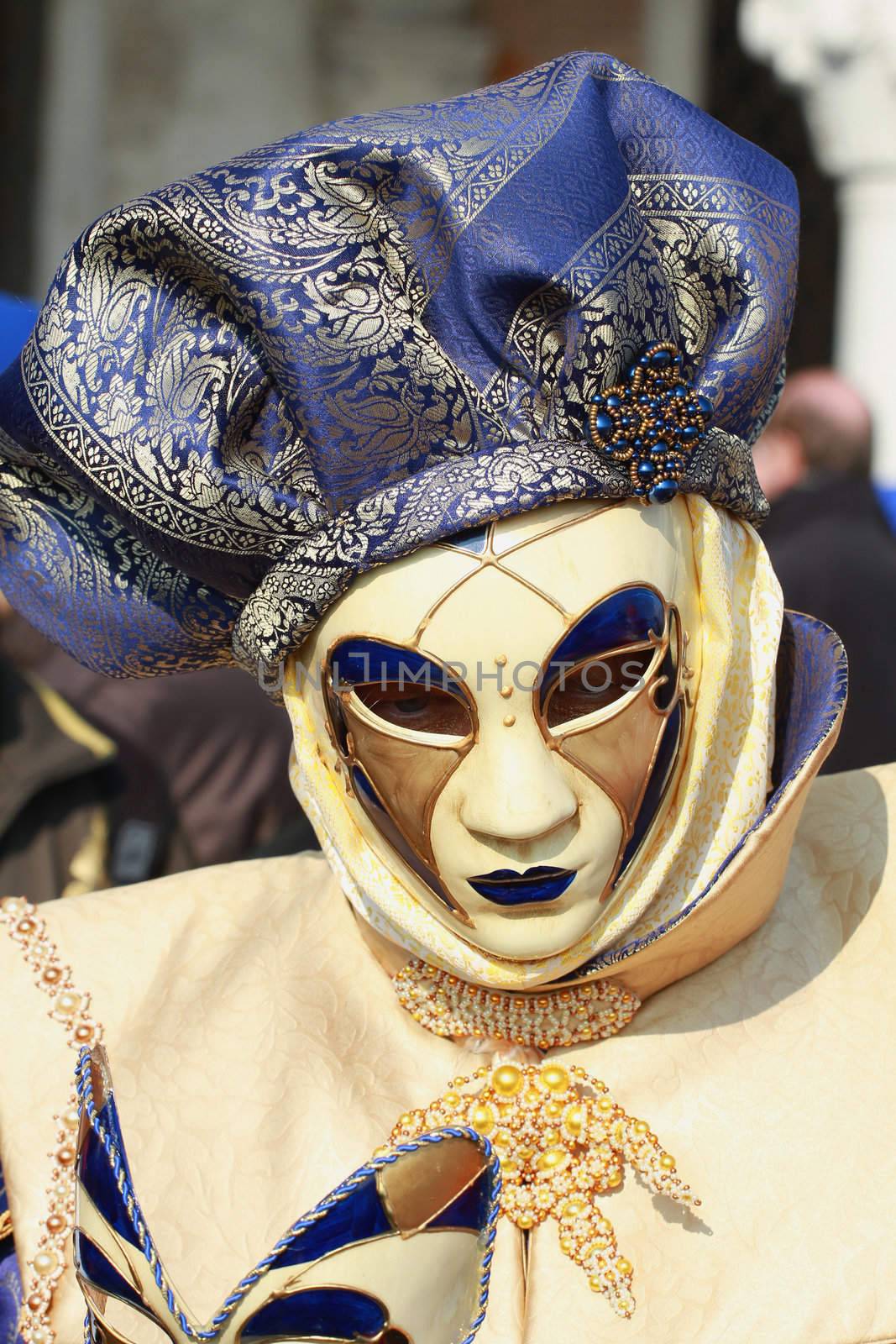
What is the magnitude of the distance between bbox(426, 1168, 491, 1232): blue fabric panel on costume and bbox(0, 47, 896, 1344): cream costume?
14 cm

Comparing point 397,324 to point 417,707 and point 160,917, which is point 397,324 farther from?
point 160,917

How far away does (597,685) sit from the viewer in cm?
154

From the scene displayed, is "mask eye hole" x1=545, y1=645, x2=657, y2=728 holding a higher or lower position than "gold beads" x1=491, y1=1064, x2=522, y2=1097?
higher

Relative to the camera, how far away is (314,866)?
203 centimetres

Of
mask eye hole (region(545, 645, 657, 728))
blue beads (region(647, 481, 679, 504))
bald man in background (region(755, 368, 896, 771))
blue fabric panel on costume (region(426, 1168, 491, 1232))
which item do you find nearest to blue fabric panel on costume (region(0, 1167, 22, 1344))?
blue fabric panel on costume (region(426, 1168, 491, 1232))

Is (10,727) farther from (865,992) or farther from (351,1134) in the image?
(865,992)

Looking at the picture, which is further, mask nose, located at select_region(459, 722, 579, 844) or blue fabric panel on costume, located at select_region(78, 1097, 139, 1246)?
mask nose, located at select_region(459, 722, 579, 844)

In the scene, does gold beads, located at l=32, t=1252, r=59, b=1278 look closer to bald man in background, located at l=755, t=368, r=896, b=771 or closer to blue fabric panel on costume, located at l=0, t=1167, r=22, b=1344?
blue fabric panel on costume, located at l=0, t=1167, r=22, b=1344

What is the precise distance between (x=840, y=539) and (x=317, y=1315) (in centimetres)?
251

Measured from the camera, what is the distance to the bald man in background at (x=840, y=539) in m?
3.11

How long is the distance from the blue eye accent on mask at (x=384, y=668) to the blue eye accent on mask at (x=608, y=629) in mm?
99

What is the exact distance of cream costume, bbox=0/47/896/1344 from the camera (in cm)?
151

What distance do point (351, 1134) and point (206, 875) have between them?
446mm

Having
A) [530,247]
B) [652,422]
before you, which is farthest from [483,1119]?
[530,247]
